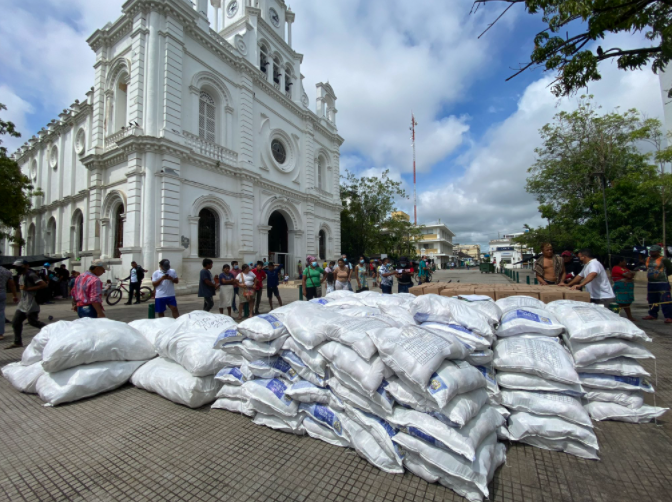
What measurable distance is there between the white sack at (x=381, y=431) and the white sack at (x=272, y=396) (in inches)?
20.7

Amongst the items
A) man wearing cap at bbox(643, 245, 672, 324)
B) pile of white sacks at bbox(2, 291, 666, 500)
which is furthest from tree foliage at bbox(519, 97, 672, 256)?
pile of white sacks at bbox(2, 291, 666, 500)

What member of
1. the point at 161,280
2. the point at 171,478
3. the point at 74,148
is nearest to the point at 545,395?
the point at 171,478

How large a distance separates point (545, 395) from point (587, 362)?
1.81 ft

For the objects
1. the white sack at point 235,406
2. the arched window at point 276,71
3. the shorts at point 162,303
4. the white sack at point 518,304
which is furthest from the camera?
the arched window at point 276,71

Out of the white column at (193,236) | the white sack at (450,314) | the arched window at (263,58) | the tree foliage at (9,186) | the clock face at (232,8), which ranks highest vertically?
the clock face at (232,8)

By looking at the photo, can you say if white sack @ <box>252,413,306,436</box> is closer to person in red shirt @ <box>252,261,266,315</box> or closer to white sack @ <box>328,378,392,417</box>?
white sack @ <box>328,378,392,417</box>

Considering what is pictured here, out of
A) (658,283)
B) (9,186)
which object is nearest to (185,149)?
(9,186)

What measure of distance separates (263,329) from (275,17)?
77.7 feet

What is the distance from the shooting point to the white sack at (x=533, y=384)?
7.48 ft

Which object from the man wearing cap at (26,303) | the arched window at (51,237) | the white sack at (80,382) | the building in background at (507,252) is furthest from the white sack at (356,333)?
the building in background at (507,252)

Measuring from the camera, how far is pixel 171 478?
209 centimetres

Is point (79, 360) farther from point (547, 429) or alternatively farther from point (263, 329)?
point (547, 429)

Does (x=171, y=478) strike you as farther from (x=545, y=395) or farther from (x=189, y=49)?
(x=189, y=49)

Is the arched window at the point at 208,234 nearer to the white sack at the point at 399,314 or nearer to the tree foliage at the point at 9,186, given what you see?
the tree foliage at the point at 9,186
